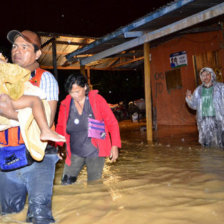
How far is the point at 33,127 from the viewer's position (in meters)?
2.31

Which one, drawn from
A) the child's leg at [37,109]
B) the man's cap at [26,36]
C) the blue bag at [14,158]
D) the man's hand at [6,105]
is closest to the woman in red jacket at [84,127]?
the man's cap at [26,36]

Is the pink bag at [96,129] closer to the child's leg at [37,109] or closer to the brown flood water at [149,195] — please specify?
the brown flood water at [149,195]

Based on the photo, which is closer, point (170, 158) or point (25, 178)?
point (25, 178)

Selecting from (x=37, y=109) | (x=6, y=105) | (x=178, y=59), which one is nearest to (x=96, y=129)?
(x=37, y=109)

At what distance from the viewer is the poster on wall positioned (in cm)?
1189

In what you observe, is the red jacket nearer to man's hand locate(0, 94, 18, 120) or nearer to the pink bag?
the pink bag

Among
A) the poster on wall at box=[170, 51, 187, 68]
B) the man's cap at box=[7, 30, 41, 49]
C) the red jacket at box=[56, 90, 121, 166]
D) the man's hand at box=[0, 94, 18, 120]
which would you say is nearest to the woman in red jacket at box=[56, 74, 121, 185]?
the red jacket at box=[56, 90, 121, 166]

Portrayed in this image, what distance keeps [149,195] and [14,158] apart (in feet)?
5.88

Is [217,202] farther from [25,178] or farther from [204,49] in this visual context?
[204,49]

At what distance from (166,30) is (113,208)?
5.09 meters

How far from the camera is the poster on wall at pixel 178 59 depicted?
1189 centimetres

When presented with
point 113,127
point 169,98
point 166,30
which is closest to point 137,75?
point 169,98

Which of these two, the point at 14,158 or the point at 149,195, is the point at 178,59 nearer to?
the point at 149,195

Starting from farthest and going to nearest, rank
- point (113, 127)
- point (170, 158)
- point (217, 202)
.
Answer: point (170, 158)
point (113, 127)
point (217, 202)
